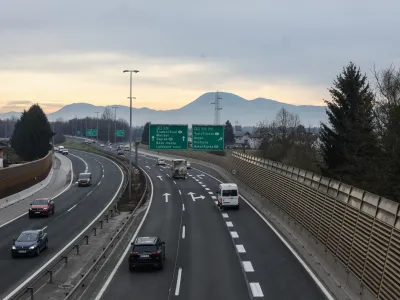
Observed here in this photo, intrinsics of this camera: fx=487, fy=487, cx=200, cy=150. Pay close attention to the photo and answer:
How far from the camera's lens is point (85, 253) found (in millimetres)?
27422

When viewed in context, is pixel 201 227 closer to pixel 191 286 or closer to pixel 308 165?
pixel 191 286

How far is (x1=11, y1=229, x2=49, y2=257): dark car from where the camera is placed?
2719cm

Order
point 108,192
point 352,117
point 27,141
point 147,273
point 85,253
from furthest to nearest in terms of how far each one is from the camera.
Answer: point 27,141 → point 108,192 → point 352,117 → point 85,253 → point 147,273

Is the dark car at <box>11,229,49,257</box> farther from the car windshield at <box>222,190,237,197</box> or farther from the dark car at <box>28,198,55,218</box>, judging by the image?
the car windshield at <box>222,190,237,197</box>

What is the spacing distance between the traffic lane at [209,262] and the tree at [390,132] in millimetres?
11085

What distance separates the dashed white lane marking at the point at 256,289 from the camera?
1888 centimetres

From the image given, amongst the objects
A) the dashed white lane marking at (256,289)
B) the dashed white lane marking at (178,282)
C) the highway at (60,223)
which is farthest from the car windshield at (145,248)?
the highway at (60,223)

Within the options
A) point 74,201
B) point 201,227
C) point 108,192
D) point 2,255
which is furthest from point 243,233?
point 108,192

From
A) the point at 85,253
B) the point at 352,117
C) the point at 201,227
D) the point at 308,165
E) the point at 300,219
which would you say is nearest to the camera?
the point at 85,253

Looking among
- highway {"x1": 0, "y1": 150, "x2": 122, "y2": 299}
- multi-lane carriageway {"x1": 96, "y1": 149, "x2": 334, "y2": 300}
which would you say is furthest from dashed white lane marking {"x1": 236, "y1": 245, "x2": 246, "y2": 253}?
highway {"x1": 0, "y1": 150, "x2": 122, "y2": 299}

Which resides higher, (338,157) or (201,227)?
(338,157)

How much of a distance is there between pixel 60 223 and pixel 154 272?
62.6 ft

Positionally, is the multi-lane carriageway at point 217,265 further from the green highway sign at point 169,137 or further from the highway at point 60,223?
the green highway sign at point 169,137

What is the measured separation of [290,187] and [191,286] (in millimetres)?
16736
